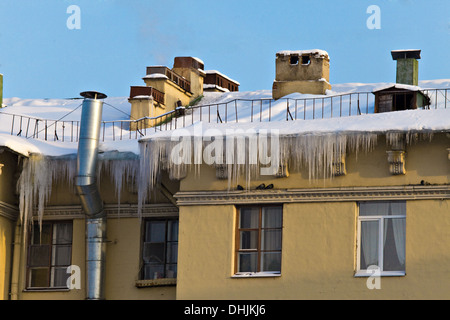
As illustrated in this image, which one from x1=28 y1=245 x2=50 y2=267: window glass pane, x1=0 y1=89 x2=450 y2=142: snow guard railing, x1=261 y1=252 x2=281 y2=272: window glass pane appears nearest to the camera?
x1=261 y1=252 x2=281 y2=272: window glass pane

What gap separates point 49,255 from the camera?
25.0m

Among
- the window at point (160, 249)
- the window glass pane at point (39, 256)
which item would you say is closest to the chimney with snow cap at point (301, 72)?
the window at point (160, 249)

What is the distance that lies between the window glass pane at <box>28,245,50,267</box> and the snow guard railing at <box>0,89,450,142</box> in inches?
95.0

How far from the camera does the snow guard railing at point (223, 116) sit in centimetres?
2583

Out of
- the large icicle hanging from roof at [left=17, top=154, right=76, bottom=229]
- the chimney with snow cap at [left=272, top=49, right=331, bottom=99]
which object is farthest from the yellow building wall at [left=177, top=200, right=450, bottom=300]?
the chimney with snow cap at [left=272, top=49, right=331, bottom=99]

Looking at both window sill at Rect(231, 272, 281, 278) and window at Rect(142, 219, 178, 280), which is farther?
window at Rect(142, 219, 178, 280)

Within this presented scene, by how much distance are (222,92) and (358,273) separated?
10.5 meters

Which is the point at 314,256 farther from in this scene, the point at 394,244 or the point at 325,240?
the point at 394,244

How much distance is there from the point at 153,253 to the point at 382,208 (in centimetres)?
505

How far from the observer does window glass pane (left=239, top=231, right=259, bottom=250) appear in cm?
2272

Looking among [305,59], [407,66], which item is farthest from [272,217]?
[407,66]

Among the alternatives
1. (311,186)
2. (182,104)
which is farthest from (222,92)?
(311,186)

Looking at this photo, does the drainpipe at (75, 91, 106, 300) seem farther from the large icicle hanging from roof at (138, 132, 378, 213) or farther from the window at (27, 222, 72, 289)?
the large icicle hanging from roof at (138, 132, 378, 213)

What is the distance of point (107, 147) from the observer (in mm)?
24562
